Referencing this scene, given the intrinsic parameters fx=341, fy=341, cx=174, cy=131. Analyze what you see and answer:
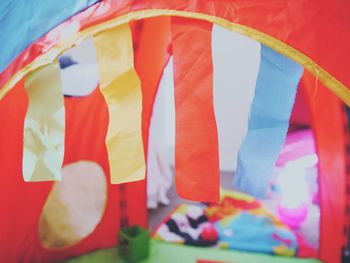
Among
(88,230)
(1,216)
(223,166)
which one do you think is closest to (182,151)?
(1,216)

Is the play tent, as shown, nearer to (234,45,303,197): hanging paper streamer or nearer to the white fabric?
(234,45,303,197): hanging paper streamer

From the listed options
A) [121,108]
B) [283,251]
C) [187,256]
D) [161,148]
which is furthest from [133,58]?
[161,148]

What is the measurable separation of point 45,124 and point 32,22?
0.84 feet

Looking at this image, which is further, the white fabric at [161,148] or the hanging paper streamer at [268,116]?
the white fabric at [161,148]

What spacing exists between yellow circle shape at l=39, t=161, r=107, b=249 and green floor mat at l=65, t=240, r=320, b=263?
11 centimetres

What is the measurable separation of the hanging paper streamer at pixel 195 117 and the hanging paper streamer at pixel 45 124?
27cm

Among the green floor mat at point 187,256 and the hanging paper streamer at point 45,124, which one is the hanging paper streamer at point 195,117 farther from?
the green floor mat at point 187,256

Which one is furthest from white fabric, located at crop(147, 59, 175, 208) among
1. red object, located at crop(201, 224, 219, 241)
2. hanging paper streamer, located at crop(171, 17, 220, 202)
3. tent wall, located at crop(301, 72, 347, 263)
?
hanging paper streamer, located at crop(171, 17, 220, 202)

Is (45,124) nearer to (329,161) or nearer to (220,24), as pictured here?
(220,24)

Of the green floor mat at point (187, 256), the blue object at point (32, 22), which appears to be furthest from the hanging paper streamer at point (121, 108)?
the green floor mat at point (187, 256)

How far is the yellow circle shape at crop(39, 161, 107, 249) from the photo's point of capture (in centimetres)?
130

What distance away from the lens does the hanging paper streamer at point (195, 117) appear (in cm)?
78

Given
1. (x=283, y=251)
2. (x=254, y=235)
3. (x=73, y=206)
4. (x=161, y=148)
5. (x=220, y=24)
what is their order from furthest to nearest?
(x=161, y=148)
(x=254, y=235)
(x=283, y=251)
(x=73, y=206)
(x=220, y=24)

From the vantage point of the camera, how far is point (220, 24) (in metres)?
0.74
